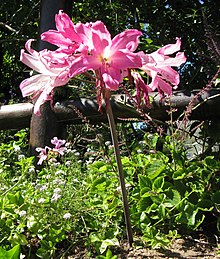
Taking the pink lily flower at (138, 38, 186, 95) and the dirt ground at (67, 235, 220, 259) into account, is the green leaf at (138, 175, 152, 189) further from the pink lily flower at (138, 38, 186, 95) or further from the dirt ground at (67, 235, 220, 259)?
the pink lily flower at (138, 38, 186, 95)

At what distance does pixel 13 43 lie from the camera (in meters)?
4.50

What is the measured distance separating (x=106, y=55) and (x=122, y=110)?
160 centimetres

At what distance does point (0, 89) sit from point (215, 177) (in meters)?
4.93

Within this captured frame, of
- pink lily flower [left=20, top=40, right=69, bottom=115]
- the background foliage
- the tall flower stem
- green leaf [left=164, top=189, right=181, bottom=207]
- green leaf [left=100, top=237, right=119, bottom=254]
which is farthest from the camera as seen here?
the background foliage

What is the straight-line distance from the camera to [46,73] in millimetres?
1238

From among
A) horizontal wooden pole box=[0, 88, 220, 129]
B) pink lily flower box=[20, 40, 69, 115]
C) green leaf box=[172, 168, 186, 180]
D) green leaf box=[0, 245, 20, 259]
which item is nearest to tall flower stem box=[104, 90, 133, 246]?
pink lily flower box=[20, 40, 69, 115]

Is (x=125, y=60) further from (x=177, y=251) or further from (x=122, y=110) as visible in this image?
(x=122, y=110)

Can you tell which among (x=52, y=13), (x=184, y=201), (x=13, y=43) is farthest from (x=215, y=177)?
(x=13, y=43)

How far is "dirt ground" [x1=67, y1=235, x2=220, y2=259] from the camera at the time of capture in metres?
1.54

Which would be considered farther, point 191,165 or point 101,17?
point 101,17

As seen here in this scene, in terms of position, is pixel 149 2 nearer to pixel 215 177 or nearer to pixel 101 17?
pixel 101 17

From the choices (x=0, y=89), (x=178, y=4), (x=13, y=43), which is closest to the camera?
(x=178, y=4)

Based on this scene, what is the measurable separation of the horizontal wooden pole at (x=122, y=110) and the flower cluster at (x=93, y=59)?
101cm

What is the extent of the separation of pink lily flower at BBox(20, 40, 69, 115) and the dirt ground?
62 cm
